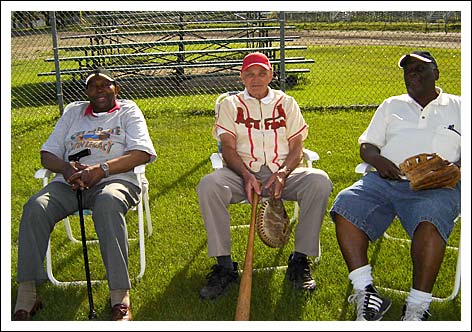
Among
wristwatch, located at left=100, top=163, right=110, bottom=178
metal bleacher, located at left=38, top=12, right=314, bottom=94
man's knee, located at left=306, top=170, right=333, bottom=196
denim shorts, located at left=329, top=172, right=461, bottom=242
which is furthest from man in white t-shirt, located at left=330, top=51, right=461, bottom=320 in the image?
metal bleacher, located at left=38, top=12, right=314, bottom=94

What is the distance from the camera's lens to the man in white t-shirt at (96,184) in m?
3.21

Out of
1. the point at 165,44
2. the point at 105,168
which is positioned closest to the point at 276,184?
the point at 105,168

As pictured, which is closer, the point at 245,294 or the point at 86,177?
the point at 245,294

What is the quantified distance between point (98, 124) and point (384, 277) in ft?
6.89

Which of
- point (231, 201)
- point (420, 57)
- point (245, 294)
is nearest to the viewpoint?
point (245, 294)

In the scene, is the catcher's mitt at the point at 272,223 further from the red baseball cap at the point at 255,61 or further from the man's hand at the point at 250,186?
the red baseball cap at the point at 255,61

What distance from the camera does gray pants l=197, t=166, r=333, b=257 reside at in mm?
3465

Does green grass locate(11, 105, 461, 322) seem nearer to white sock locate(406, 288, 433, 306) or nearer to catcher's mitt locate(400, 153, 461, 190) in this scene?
white sock locate(406, 288, 433, 306)

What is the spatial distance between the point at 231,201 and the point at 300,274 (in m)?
0.62

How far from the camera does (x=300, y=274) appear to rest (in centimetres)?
350

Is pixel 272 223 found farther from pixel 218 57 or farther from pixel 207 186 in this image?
pixel 218 57

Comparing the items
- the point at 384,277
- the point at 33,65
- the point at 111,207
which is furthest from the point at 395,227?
the point at 33,65

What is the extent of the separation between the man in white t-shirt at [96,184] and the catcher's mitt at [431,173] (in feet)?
5.33

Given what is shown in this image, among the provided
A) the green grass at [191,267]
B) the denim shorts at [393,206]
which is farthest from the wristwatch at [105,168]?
the denim shorts at [393,206]
